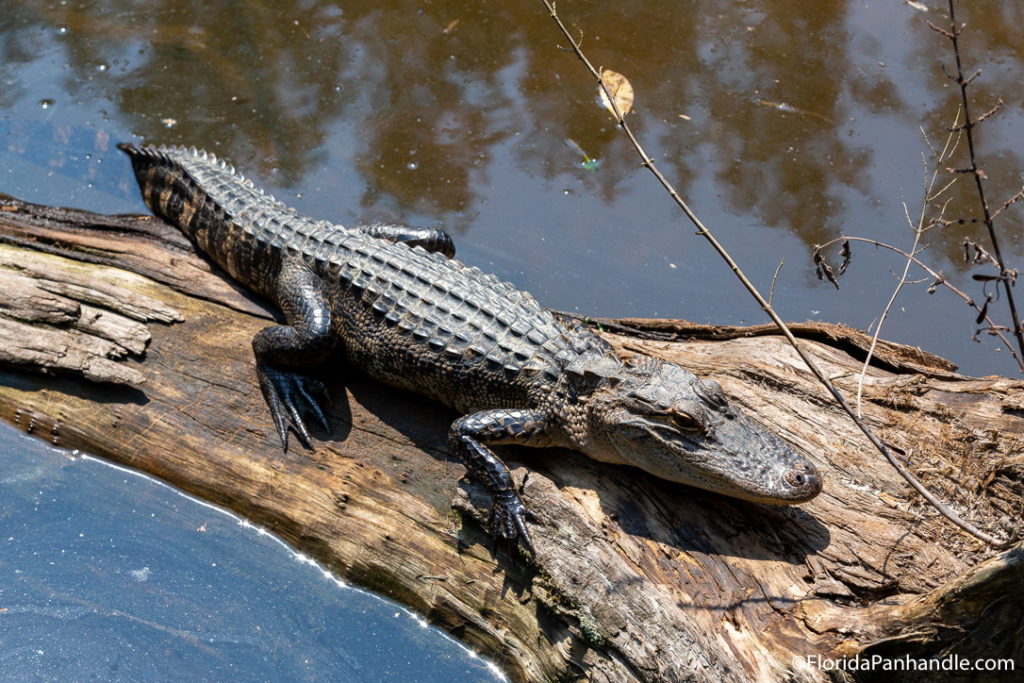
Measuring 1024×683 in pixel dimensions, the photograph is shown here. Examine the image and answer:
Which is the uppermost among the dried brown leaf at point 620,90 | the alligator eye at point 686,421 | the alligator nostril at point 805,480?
the dried brown leaf at point 620,90

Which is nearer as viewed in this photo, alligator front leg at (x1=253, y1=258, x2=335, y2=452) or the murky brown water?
alligator front leg at (x1=253, y1=258, x2=335, y2=452)

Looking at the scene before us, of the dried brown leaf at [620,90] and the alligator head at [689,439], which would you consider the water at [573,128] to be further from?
the alligator head at [689,439]

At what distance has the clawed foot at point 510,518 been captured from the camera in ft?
10.3

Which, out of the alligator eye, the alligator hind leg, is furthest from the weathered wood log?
the alligator hind leg

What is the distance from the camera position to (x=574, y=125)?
6.04 meters

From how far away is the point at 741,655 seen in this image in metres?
2.76

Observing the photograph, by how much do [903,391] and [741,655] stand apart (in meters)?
1.77

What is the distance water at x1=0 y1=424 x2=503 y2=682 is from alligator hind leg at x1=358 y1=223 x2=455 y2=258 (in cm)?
179

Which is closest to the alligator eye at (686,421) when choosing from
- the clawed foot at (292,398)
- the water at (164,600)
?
the water at (164,600)

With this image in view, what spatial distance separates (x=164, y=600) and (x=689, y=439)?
257 cm

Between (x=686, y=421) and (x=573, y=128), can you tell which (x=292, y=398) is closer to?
(x=686, y=421)

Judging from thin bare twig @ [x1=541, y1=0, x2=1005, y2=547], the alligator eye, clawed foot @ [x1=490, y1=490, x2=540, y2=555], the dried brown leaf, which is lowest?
clawed foot @ [x1=490, y1=490, x2=540, y2=555]

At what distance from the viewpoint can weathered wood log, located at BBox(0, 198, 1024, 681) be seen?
2.82m

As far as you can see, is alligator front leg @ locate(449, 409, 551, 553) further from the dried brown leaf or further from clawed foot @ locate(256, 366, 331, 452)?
the dried brown leaf
